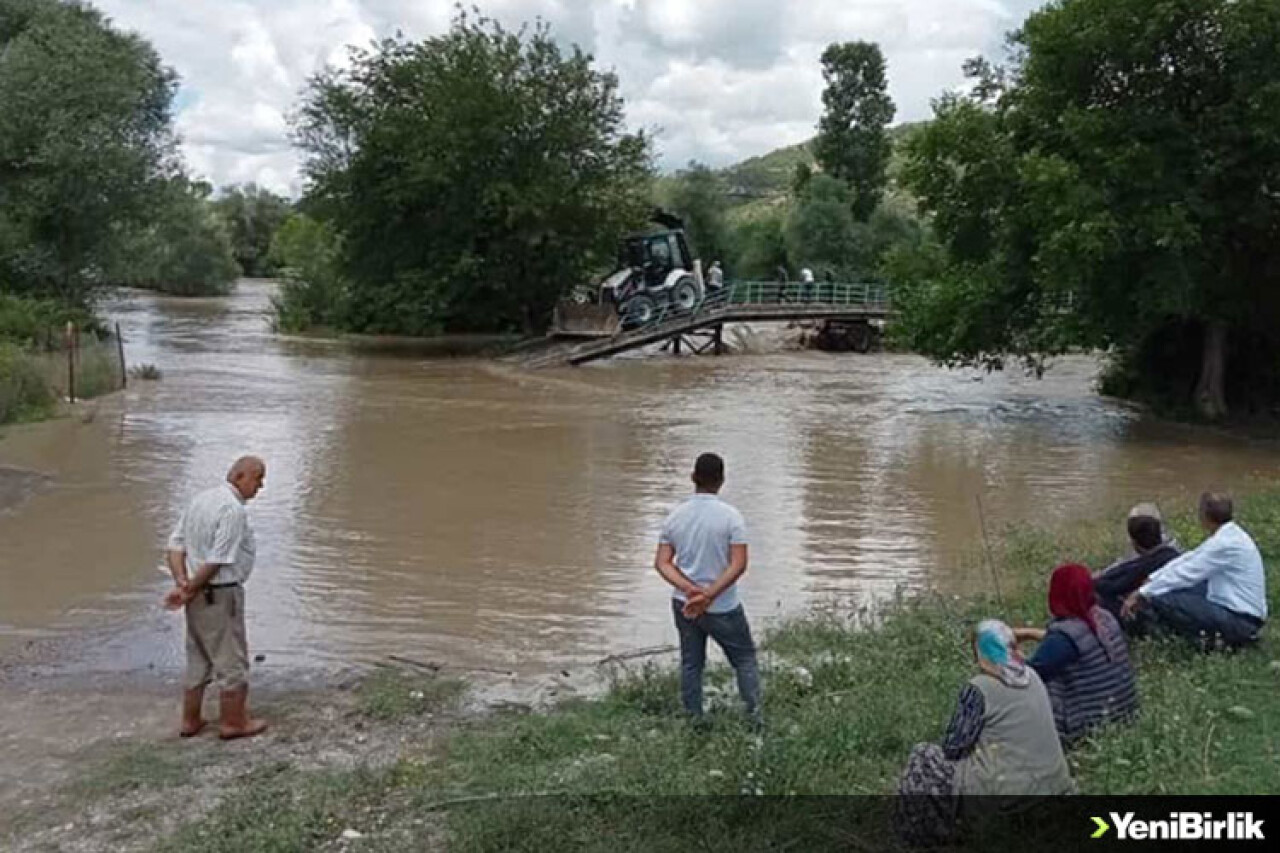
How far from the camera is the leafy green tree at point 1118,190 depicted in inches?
813

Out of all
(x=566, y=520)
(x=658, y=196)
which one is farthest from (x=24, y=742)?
(x=658, y=196)

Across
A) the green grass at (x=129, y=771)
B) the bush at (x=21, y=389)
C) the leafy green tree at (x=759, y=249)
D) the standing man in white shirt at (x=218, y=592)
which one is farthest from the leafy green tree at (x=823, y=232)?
the green grass at (x=129, y=771)

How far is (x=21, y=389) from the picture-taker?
21.3 meters

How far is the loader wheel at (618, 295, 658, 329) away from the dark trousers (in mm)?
33417

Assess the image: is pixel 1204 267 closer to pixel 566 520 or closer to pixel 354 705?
pixel 566 520

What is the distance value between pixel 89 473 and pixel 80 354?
33.7 ft

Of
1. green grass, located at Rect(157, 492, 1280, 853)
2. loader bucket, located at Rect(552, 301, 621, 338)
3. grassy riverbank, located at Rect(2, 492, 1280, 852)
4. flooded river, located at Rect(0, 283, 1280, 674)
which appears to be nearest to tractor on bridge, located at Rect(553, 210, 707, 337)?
loader bucket, located at Rect(552, 301, 621, 338)

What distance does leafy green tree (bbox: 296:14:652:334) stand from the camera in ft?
131

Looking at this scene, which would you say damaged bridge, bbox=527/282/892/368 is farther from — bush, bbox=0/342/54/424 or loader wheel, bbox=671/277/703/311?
bush, bbox=0/342/54/424

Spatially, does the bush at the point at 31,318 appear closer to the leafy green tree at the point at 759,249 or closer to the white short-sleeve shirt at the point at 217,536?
the white short-sleeve shirt at the point at 217,536

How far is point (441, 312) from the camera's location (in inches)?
1655

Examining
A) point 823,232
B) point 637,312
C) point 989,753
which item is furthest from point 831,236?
point 989,753

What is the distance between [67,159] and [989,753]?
2971 cm

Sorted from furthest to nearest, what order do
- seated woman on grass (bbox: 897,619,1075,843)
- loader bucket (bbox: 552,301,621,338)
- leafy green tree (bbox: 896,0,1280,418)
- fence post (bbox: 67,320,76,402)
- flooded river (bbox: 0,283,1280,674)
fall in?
loader bucket (bbox: 552,301,621,338)
fence post (bbox: 67,320,76,402)
leafy green tree (bbox: 896,0,1280,418)
flooded river (bbox: 0,283,1280,674)
seated woman on grass (bbox: 897,619,1075,843)
